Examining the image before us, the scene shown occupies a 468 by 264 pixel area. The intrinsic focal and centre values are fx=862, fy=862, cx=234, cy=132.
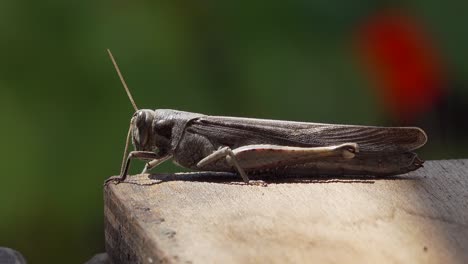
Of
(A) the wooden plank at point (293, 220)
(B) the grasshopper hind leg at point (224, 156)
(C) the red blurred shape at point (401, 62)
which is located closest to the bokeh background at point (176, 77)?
(C) the red blurred shape at point (401, 62)

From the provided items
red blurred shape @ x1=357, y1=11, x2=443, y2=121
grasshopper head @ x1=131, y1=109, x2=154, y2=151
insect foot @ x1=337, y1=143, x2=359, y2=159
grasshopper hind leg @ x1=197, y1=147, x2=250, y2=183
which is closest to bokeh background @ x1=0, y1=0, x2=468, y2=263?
red blurred shape @ x1=357, y1=11, x2=443, y2=121

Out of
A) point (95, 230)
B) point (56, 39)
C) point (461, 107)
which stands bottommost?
point (95, 230)

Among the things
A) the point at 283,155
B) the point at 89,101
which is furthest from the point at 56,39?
the point at 283,155

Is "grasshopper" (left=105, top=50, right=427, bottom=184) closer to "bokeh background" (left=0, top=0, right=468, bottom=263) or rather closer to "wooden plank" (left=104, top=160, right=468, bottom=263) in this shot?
"wooden plank" (left=104, top=160, right=468, bottom=263)

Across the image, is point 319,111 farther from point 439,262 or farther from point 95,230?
point 439,262

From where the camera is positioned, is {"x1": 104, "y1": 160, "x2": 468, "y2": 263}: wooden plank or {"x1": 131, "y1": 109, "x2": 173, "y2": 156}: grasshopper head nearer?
{"x1": 104, "y1": 160, "x2": 468, "y2": 263}: wooden plank

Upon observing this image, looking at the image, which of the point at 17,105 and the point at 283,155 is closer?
the point at 283,155

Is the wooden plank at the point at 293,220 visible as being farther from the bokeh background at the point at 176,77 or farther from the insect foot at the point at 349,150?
the bokeh background at the point at 176,77
